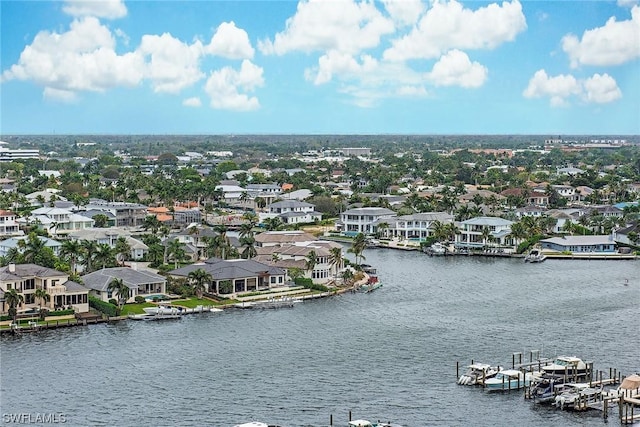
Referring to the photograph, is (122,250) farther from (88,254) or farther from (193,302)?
(193,302)

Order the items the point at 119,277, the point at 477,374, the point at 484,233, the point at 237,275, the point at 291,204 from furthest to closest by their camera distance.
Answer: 1. the point at 291,204
2. the point at 484,233
3. the point at 237,275
4. the point at 119,277
5. the point at 477,374

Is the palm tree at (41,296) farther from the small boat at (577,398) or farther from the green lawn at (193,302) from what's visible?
the small boat at (577,398)

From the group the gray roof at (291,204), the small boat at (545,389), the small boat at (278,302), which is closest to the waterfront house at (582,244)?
the gray roof at (291,204)

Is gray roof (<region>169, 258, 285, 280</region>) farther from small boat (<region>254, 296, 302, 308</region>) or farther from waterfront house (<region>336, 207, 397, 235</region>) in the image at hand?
waterfront house (<region>336, 207, 397, 235</region>)

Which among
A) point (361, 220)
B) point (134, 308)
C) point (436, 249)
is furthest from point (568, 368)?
point (361, 220)

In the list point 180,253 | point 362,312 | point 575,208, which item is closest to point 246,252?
point 180,253

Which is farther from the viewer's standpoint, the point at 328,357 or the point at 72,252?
the point at 72,252

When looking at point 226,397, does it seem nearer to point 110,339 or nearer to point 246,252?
point 110,339
